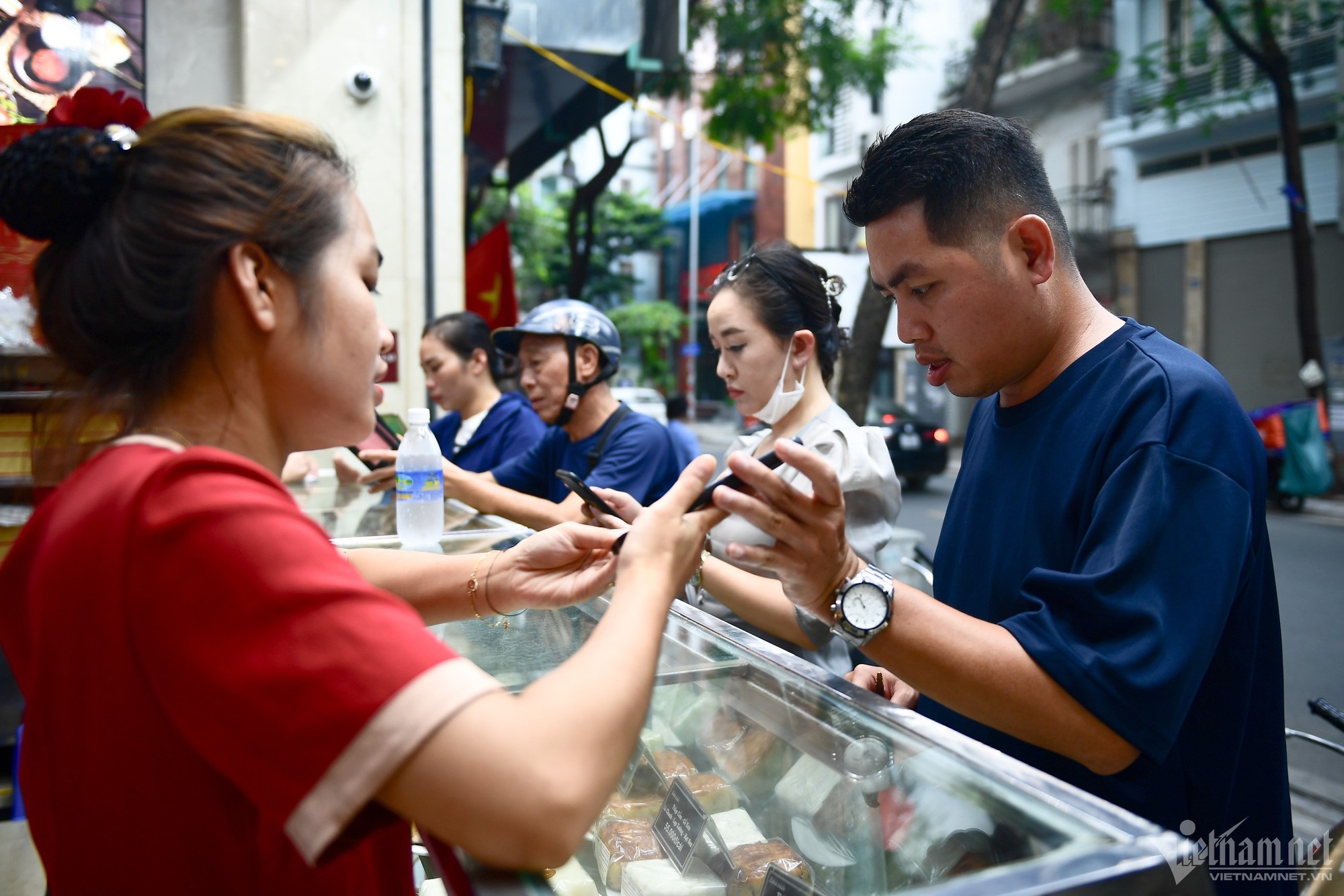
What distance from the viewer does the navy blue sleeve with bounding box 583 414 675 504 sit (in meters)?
3.32

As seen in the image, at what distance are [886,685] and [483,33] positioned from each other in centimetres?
668

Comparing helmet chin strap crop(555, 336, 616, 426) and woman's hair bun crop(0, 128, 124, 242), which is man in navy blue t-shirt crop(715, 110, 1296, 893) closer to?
woman's hair bun crop(0, 128, 124, 242)

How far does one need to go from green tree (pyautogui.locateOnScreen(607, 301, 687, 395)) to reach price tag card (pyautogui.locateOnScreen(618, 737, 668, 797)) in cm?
2845

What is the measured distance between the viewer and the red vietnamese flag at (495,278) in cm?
757

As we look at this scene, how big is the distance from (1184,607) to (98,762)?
132 centimetres

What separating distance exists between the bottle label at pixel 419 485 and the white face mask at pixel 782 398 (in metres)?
1.13

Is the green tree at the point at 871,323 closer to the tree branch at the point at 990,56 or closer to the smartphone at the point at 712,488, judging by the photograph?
the tree branch at the point at 990,56

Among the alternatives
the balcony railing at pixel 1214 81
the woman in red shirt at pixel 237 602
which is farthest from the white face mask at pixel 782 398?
the balcony railing at pixel 1214 81

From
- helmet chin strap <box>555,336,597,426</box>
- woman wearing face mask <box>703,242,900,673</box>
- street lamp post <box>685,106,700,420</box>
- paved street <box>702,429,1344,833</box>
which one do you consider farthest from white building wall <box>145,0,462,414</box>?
street lamp post <box>685,106,700,420</box>

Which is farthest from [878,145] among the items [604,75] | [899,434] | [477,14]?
[899,434]

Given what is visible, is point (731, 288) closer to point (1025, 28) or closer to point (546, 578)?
point (546, 578)

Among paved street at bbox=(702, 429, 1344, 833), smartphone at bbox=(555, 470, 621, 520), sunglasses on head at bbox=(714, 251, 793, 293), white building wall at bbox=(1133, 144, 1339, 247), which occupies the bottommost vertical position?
paved street at bbox=(702, 429, 1344, 833)

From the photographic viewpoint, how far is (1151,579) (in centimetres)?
131

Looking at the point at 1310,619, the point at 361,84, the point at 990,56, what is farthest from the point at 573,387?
the point at 1310,619
